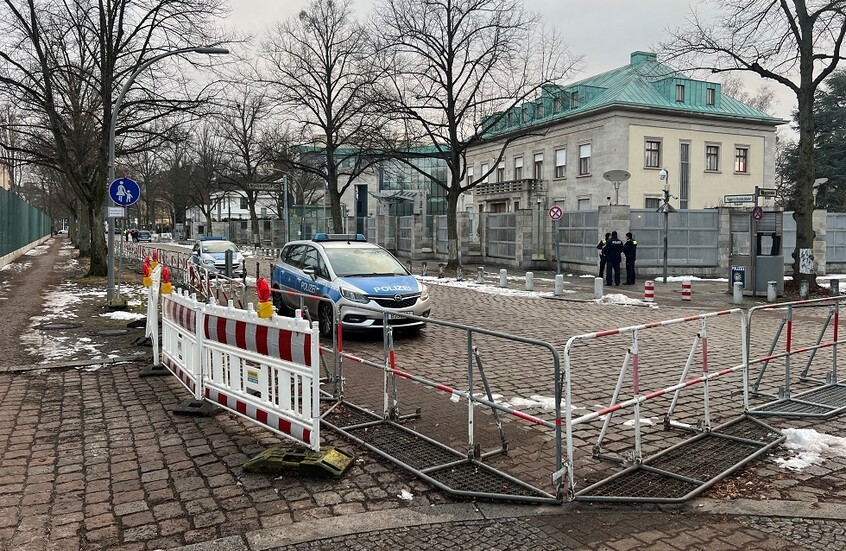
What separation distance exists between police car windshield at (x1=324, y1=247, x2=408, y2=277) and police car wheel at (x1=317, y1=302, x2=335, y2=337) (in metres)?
0.68

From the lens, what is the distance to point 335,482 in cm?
513

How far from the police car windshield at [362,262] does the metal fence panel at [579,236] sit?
16215 mm

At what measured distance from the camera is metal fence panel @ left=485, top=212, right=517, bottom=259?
3334 cm

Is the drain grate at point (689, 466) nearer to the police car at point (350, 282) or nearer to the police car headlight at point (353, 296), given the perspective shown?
the police car at point (350, 282)

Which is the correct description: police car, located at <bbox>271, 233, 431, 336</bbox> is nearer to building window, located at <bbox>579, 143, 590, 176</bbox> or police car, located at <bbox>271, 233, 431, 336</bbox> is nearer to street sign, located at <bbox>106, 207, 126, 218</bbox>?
street sign, located at <bbox>106, 207, 126, 218</bbox>

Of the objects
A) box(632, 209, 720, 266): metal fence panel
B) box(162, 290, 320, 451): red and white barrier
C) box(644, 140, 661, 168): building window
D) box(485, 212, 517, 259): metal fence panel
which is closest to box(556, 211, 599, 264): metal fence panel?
box(632, 209, 720, 266): metal fence panel

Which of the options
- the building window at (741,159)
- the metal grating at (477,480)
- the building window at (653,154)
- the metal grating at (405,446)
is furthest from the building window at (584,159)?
the metal grating at (477,480)

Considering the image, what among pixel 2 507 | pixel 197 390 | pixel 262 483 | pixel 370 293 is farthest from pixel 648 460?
pixel 370 293

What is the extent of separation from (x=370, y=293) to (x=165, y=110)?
15.4 metres

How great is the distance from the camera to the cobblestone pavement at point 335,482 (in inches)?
167

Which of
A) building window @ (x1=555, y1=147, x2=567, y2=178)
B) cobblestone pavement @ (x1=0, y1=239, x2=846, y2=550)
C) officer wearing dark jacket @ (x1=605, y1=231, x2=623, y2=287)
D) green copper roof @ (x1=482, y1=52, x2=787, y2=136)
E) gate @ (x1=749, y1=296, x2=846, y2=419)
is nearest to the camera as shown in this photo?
cobblestone pavement @ (x1=0, y1=239, x2=846, y2=550)

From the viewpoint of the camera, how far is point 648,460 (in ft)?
18.0

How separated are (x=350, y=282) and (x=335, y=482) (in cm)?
703

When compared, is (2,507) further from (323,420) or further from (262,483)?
(323,420)
